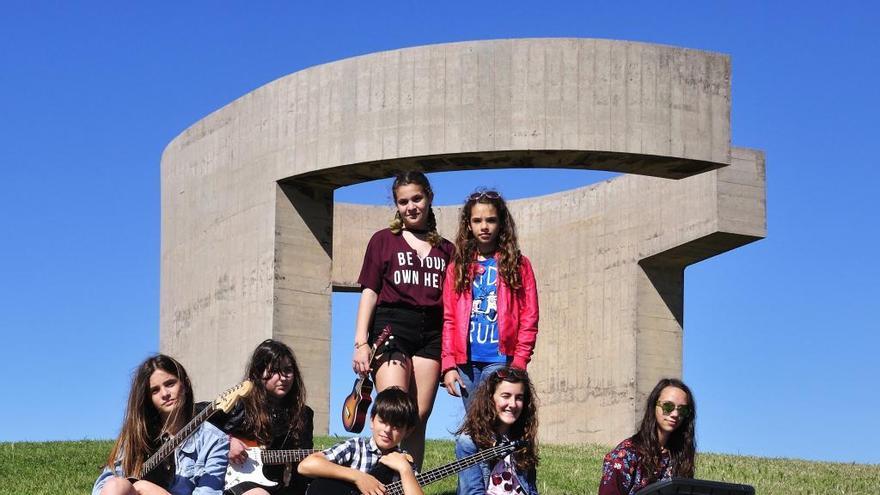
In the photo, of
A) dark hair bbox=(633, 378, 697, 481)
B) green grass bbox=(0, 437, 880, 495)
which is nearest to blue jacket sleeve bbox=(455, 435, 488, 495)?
dark hair bbox=(633, 378, 697, 481)

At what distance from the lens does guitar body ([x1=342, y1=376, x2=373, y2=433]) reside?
19.9ft

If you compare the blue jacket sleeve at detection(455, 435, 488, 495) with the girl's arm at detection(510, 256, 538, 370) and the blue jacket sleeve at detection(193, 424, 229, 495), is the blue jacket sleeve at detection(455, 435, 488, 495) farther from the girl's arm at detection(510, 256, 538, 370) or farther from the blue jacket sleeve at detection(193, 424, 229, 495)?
the blue jacket sleeve at detection(193, 424, 229, 495)

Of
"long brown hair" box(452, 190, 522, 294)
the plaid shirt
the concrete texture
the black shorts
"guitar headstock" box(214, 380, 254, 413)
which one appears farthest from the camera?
the concrete texture

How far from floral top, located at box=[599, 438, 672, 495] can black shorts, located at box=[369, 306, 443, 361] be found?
1.15m

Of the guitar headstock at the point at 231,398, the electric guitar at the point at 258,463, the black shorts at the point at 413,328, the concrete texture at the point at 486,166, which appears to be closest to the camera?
the guitar headstock at the point at 231,398

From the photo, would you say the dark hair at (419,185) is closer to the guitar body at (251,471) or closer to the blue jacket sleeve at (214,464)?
the guitar body at (251,471)

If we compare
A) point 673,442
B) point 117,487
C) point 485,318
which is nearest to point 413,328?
point 485,318

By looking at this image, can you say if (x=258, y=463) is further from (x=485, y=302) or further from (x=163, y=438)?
(x=485, y=302)

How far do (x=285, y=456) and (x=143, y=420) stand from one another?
77 centimetres

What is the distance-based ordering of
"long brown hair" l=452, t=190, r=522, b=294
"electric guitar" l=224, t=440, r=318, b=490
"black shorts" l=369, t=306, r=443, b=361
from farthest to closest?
"black shorts" l=369, t=306, r=443, b=361 < "long brown hair" l=452, t=190, r=522, b=294 < "electric guitar" l=224, t=440, r=318, b=490

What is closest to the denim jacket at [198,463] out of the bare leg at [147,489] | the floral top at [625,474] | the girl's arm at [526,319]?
the bare leg at [147,489]

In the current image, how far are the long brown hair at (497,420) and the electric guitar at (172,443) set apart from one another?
1.00 m

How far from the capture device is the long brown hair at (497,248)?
6.12 metres

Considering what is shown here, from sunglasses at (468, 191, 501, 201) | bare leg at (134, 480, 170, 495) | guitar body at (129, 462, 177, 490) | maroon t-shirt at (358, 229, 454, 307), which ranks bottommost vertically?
bare leg at (134, 480, 170, 495)
